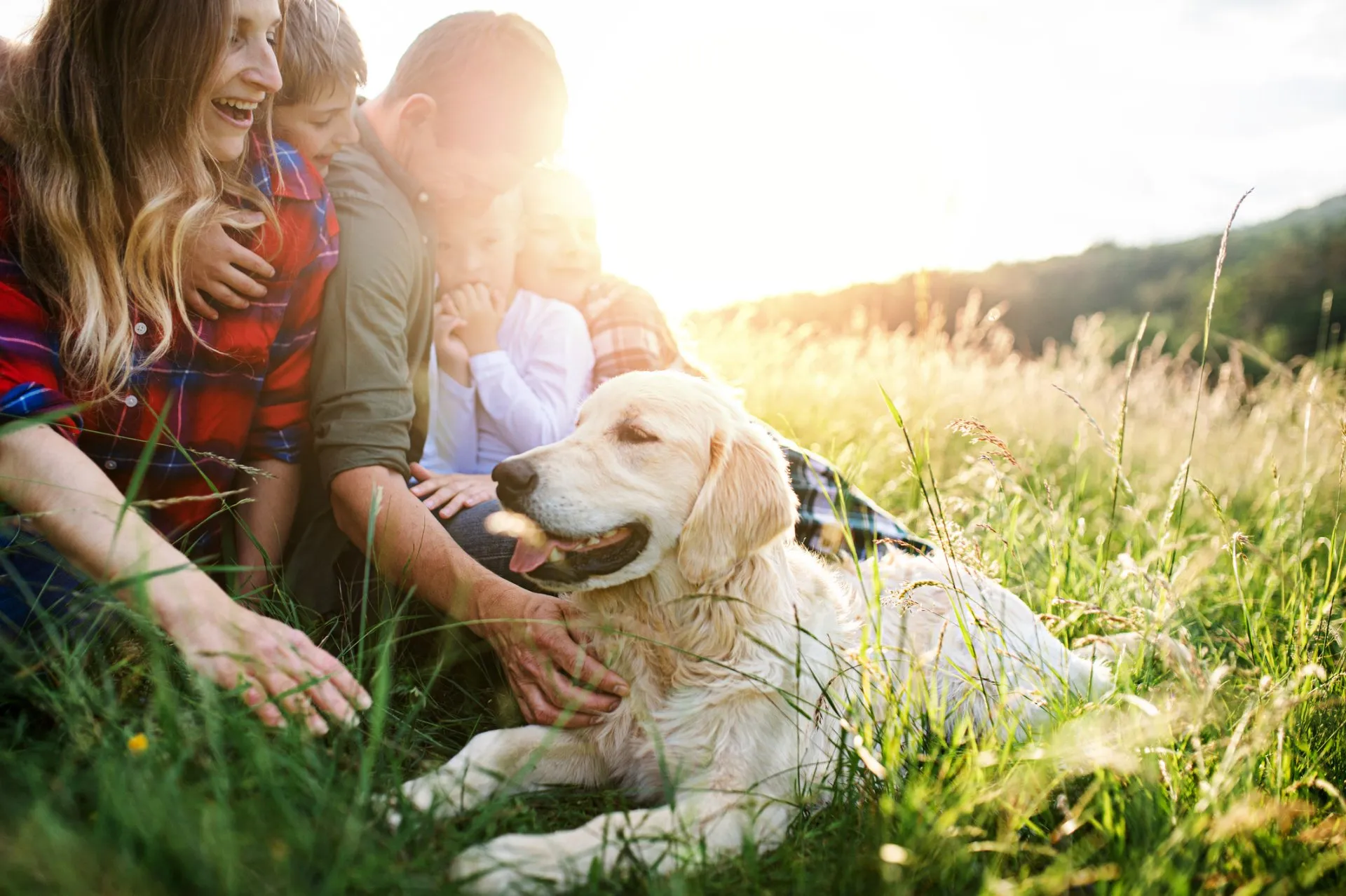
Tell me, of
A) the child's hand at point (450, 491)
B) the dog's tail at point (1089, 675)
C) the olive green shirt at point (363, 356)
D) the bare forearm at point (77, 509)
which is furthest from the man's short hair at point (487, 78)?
the dog's tail at point (1089, 675)

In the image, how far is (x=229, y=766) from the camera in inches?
52.2

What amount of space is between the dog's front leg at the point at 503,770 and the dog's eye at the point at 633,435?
2.35ft

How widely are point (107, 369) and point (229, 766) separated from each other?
1.17 m

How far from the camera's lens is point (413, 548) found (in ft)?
7.36

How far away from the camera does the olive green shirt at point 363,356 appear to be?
2398 millimetres

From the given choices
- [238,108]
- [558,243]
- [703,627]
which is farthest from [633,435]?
[558,243]

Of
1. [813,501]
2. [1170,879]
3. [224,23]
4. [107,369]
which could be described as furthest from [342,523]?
[1170,879]

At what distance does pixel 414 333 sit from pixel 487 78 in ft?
3.14

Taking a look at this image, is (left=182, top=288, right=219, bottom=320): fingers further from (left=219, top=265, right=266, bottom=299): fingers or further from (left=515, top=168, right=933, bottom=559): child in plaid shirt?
(left=515, top=168, right=933, bottom=559): child in plaid shirt

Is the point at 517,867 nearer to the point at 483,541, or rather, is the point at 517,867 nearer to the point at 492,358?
the point at 483,541

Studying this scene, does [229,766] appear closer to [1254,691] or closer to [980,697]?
[980,697]

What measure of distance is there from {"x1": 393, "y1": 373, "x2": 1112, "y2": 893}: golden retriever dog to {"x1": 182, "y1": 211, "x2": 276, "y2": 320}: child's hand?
913 millimetres

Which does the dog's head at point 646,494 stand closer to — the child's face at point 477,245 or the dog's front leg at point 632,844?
the dog's front leg at point 632,844

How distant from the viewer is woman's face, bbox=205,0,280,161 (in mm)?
2123
